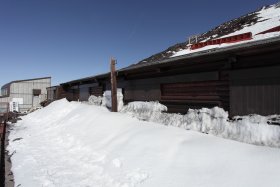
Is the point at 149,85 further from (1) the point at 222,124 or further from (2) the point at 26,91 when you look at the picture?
(2) the point at 26,91

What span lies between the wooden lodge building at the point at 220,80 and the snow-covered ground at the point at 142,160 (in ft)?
4.08

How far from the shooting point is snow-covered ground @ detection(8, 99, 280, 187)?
5883 millimetres

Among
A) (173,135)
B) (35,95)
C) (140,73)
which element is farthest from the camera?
(35,95)

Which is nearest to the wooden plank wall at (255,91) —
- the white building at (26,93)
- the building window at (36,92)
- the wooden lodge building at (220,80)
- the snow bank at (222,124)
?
the wooden lodge building at (220,80)

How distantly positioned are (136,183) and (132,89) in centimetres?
855

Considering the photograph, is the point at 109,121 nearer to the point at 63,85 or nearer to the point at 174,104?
the point at 174,104

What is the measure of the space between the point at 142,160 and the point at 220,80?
4020mm

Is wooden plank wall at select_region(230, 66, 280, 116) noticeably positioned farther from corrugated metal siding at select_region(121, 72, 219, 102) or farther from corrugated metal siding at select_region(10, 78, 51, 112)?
corrugated metal siding at select_region(10, 78, 51, 112)

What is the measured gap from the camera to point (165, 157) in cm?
739

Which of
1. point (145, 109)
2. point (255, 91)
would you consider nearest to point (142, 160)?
point (255, 91)

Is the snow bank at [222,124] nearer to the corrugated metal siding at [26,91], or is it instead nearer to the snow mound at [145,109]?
the snow mound at [145,109]

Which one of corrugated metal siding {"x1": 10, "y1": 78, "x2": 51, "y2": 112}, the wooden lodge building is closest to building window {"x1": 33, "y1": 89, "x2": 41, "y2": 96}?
corrugated metal siding {"x1": 10, "y1": 78, "x2": 51, "y2": 112}

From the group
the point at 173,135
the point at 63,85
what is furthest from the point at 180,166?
the point at 63,85

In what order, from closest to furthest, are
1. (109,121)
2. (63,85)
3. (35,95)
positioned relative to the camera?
(109,121) → (63,85) → (35,95)
